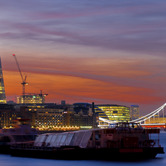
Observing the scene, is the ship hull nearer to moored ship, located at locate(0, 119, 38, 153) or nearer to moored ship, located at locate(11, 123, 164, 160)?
moored ship, located at locate(11, 123, 164, 160)

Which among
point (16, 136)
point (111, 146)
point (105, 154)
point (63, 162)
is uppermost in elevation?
point (16, 136)

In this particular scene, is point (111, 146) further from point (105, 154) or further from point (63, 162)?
point (63, 162)

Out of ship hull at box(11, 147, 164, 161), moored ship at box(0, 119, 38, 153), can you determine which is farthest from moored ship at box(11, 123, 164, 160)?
moored ship at box(0, 119, 38, 153)

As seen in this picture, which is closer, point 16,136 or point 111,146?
point 111,146

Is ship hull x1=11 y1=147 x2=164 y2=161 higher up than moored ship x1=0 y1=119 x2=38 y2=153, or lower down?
lower down

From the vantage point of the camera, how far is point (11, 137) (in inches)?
3383

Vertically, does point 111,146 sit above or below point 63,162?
above

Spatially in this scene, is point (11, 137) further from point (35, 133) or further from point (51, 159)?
point (51, 159)

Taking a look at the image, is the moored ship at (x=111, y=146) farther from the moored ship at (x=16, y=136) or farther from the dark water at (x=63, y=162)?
the moored ship at (x=16, y=136)

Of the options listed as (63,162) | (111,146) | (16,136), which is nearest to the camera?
Answer: (111,146)

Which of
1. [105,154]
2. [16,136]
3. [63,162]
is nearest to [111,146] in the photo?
[105,154]

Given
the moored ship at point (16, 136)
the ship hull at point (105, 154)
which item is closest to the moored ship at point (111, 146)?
the ship hull at point (105, 154)

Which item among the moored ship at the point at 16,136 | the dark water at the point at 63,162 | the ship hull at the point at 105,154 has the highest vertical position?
the moored ship at the point at 16,136

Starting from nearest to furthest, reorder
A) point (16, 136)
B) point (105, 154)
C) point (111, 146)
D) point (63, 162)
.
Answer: point (105, 154)
point (111, 146)
point (63, 162)
point (16, 136)
